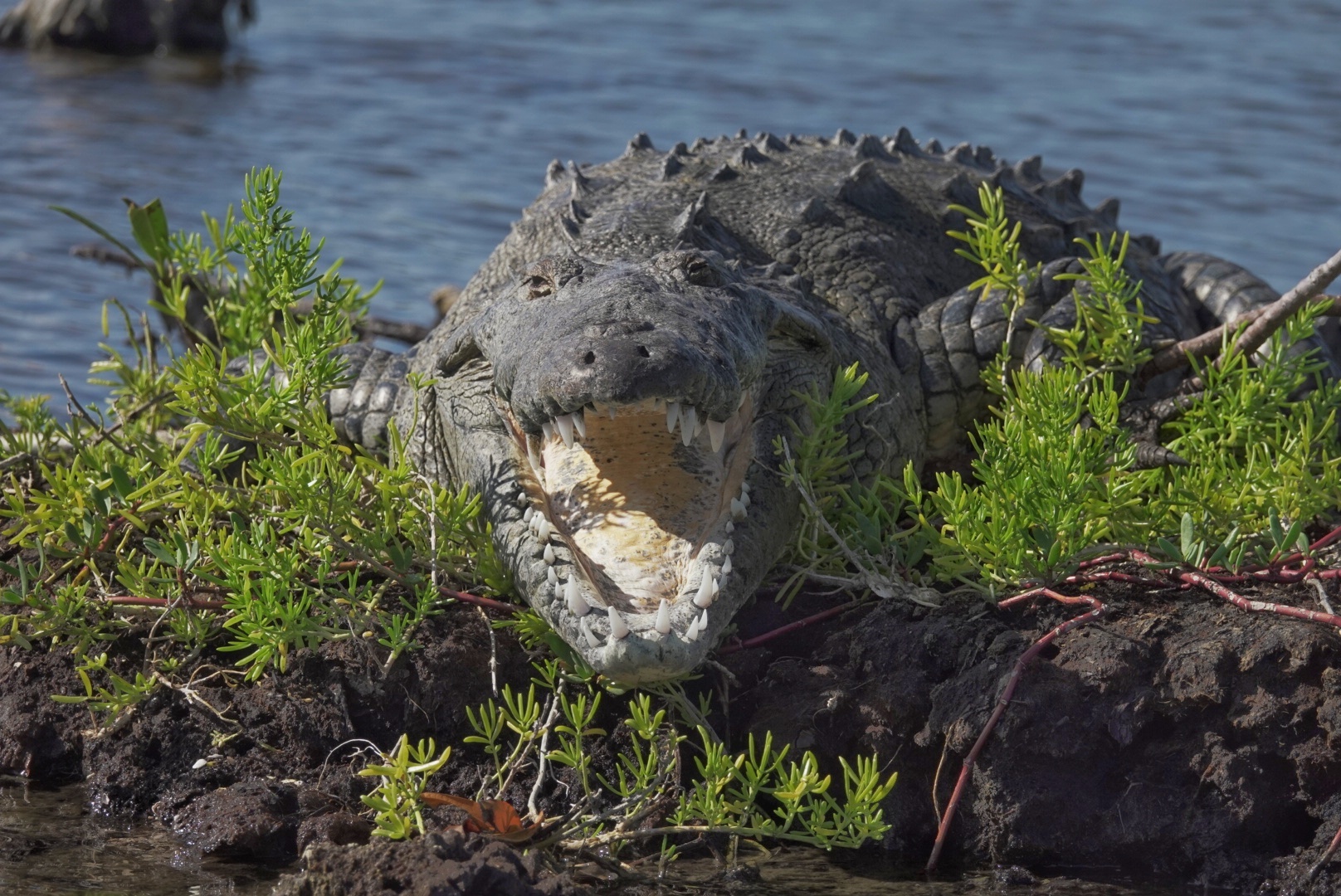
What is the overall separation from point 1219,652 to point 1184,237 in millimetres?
6071

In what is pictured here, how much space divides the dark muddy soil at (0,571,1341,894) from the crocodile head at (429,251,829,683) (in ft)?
0.94

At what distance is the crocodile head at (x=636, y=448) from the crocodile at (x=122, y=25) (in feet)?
33.3

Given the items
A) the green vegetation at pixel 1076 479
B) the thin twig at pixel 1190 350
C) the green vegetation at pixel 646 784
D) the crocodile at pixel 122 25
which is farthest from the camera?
the crocodile at pixel 122 25

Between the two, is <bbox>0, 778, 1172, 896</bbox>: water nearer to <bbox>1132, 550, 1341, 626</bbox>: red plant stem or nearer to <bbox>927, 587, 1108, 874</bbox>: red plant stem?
<bbox>927, 587, 1108, 874</bbox>: red plant stem

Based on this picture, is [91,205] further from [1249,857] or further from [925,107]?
[1249,857]

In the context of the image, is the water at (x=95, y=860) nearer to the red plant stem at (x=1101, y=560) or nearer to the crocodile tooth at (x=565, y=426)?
the crocodile tooth at (x=565, y=426)

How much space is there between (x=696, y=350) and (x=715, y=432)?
0.89 feet

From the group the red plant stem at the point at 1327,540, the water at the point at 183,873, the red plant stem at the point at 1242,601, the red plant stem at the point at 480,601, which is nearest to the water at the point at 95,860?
the water at the point at 183,873

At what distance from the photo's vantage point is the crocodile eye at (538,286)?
12.2 feet

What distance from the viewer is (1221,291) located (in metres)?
5.67

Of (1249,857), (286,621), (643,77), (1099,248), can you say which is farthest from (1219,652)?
(643,77)

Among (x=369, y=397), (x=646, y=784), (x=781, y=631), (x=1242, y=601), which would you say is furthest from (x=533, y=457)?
(x=1242, y=601)

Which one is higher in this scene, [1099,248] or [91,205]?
[1099,248]

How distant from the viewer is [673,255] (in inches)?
146
